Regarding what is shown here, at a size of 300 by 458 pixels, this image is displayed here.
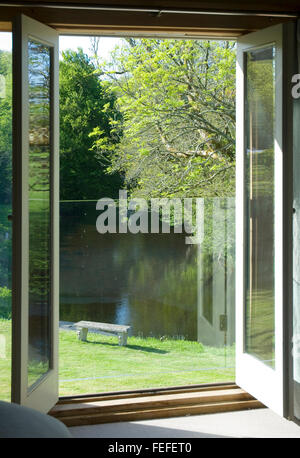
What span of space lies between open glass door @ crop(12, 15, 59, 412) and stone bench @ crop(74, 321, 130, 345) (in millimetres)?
521

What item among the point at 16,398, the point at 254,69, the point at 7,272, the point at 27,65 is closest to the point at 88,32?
the point at 27,65

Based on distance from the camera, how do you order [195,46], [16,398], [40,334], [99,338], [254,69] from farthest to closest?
[195,46]
[99,338]
[254,69]
[40,334]
[16,398]

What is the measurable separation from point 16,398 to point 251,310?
1610 millimetres

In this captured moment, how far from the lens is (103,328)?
4172 mm

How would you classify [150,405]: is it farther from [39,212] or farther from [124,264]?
[39,212]

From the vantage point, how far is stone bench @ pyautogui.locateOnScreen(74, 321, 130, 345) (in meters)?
4.12

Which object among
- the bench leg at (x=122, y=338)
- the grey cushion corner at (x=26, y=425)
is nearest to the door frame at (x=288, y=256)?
the bench leg at (x=122, y=338)

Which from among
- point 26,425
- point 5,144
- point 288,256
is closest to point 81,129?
point 5,144

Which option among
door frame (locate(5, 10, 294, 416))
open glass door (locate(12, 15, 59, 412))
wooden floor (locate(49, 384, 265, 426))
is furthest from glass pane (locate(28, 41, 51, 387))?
door frame (locate(5, 10, 294, 416))

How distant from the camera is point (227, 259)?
436cm

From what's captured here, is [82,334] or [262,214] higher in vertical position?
[262,214]

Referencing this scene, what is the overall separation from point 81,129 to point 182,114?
1336mm

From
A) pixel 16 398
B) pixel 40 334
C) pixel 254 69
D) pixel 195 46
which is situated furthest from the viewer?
pixel 195 46
